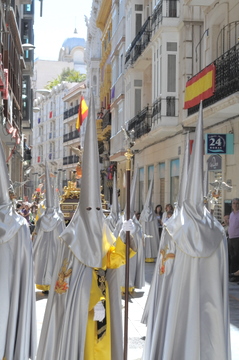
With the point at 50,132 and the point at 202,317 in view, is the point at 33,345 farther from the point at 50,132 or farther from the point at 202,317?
the point at 50,132

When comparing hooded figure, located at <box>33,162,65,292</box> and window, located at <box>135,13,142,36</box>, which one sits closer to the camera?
hooded figure, located at <box>33,162,65,292</box>

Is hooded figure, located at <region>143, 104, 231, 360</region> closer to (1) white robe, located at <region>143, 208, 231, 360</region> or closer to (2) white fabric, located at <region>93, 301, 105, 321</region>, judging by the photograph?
(1) white robe, located at <region>143, 208, 231, 360</region>

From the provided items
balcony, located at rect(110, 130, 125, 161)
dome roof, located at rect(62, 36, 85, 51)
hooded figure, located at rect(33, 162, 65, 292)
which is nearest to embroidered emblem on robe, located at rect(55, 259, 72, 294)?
hooded figure, located at rect(33, 162, 65, 292)

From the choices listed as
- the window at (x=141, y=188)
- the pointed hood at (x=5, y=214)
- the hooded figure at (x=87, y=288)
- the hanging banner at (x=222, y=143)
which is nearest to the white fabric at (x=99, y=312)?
the hooded figure at (x=87, y=288)

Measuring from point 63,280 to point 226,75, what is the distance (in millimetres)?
11818

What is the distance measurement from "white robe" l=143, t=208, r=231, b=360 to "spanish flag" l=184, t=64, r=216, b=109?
1201cm

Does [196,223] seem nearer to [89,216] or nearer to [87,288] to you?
[89,216]

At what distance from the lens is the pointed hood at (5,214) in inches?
282

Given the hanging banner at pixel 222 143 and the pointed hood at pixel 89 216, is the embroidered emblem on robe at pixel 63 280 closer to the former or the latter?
the pointed hood at pixel 89 216

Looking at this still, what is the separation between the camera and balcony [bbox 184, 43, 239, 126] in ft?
54.1

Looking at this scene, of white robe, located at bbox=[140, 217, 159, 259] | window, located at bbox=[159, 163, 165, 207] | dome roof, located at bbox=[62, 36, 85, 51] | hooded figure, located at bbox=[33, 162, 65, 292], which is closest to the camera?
hooded figure, located at bbox=[33, 162, 65, 292]

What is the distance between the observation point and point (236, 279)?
1434 cm

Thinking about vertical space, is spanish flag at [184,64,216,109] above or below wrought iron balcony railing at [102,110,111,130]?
below

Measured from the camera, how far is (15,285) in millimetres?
7316
